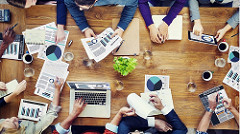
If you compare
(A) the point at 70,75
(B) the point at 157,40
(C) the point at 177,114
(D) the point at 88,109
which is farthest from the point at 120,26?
(C) the point at 177,114

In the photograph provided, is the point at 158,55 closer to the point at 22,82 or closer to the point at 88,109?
the point at 88,109

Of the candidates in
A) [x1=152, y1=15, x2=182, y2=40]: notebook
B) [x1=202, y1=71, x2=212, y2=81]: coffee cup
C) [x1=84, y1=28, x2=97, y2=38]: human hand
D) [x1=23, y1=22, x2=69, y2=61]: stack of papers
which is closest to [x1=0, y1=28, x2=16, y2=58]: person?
[x1=23, y1=22, x2=69, y2=61]: stack of papers

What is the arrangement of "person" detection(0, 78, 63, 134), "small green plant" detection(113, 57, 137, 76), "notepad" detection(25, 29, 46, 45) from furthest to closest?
"notepad" detection(25, 29, 46, 45) → "person" detection(0, 78, 63, 134) → "small green plant" detection(113, 57, 137, 76)

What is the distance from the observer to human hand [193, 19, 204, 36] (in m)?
1.71

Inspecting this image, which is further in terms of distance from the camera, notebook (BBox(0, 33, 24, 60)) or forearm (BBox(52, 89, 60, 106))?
notebook (BBox(0, 33, 24, 60))

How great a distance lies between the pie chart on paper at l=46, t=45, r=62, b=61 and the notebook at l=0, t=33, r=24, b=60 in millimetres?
266

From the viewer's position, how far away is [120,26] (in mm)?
1720

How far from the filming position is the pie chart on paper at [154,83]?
1.73 m

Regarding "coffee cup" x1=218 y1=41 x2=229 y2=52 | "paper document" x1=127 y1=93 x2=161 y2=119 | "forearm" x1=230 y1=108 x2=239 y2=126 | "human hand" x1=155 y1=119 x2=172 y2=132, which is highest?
"coffee cup" x1=218 y1=41 x2=229 y2=52

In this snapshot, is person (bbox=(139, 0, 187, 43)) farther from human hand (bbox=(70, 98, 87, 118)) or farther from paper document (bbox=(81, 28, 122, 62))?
human hand (bbox=(70, 98, 87, 118))

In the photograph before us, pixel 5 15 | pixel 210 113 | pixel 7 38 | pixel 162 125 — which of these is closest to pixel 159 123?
pixel 162 125

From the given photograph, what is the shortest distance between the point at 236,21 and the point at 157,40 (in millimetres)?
670

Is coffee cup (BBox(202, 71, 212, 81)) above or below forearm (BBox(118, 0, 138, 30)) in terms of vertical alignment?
below

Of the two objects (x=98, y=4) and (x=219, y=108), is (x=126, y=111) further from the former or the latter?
(x=98, y=4)
